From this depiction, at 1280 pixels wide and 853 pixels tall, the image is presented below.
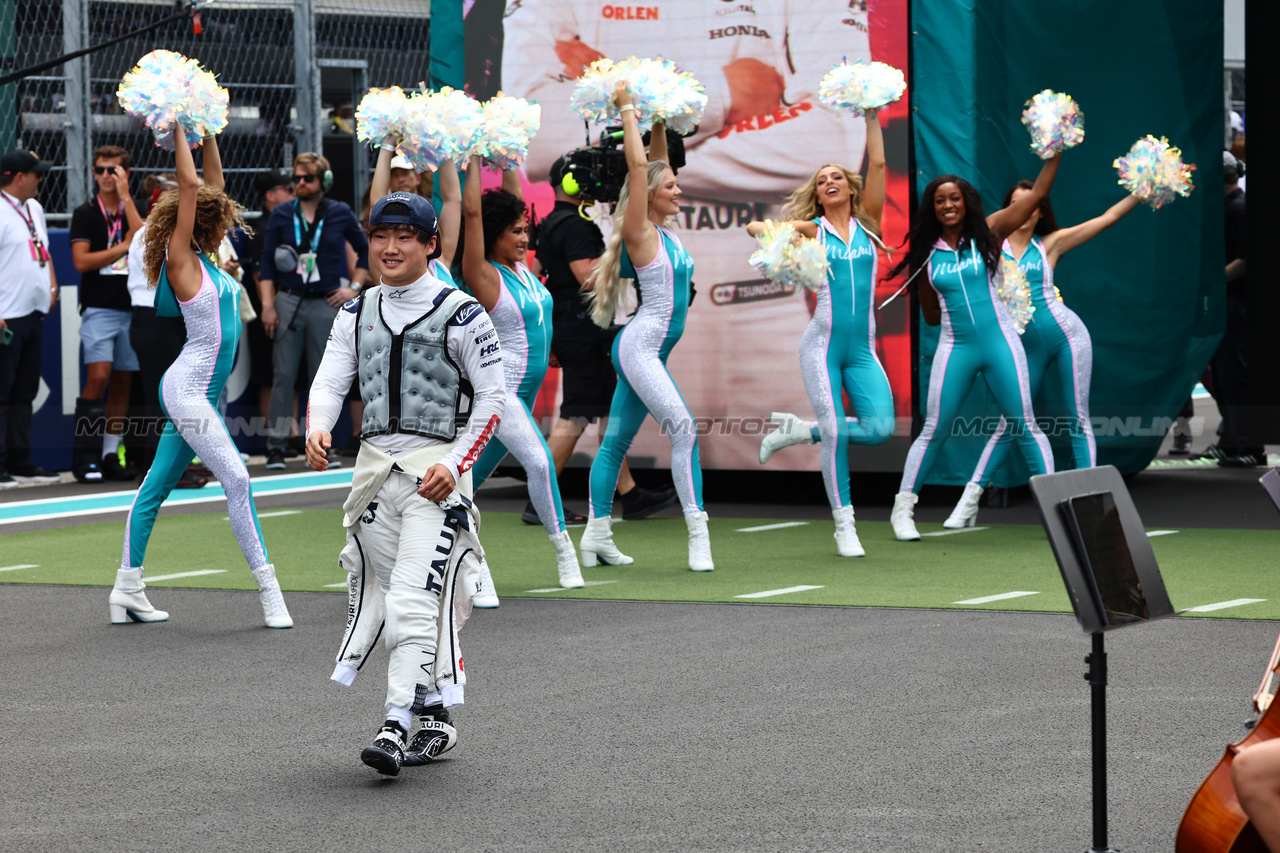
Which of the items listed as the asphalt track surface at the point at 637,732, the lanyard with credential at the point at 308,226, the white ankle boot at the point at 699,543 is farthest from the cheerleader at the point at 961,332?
the lanyard with credential at the point at 308,226

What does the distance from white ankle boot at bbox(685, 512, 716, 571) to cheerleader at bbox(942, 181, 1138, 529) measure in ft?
6.83

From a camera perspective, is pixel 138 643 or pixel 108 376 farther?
pixel 108 376

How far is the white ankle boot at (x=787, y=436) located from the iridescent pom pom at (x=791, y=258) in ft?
3.08

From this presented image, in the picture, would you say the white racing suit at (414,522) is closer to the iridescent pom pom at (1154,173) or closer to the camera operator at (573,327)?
the camera operator at (573,327)

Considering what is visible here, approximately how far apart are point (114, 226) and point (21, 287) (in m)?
0.78

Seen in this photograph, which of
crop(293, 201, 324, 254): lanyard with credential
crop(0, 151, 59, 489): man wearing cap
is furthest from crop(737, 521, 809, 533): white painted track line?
crop(0, 151, 59, 489): man wearing cap

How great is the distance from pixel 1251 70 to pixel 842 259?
11.4 ft

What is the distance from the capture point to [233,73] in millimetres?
13516

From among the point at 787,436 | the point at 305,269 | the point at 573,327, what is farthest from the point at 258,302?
the point at 787,436

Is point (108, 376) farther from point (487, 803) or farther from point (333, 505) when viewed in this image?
point (487, 803)

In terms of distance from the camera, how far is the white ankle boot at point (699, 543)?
331 inches

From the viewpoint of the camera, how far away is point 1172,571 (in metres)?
8.23

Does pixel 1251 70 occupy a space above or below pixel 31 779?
above

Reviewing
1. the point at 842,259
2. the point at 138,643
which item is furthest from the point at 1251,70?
the point at 138,643
